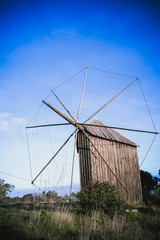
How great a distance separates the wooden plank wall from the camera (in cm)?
1208

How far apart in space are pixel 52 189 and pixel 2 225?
6.31 feet

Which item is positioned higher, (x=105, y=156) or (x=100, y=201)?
(x=105, y=156)

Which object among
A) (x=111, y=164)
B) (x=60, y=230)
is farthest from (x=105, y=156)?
(x=60, y=230)

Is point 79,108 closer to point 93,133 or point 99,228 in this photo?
point 93,133

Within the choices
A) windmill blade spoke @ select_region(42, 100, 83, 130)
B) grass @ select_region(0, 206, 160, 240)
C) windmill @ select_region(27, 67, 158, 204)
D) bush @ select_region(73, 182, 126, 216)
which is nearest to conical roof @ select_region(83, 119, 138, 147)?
windmill @ select_region(27, 67, 158, 204)

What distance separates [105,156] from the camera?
13320mm

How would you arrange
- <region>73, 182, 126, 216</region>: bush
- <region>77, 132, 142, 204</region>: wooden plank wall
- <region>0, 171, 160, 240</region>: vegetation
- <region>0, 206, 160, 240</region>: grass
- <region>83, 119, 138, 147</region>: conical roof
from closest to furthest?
<region>0, 206, 160, 240</region>: grass → <region>0, 171, 160, 240</region>: vegetation → <region>73, 182, 126, 216</region>: bush → <region>77, 132, 142, 204</region>: wooden plank wall → <region>83, 119, 138, 147</region>: conical roof

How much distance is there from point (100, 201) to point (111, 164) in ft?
21.2

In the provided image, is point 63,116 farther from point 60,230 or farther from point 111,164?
point 60,230

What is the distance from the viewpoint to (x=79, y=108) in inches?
493

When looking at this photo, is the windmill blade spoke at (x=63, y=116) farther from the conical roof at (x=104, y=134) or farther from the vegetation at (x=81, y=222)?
the vegetation at (x=81, y=222)

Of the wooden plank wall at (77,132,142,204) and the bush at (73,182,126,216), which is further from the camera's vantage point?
the wooden plank wall at (77,132,142,204)

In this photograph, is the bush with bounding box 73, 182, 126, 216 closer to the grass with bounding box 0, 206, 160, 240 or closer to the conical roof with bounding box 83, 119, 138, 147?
the grass with bounding box 0, 206, 160, 240

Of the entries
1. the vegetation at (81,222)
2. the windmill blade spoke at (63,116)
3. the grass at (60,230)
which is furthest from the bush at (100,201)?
the windmill blade spoke at (63,116)
